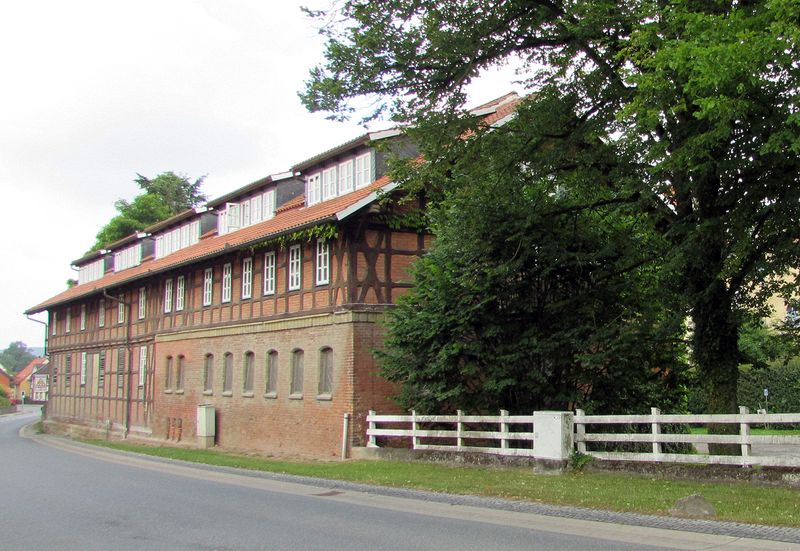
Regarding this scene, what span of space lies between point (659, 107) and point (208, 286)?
68.9 feet

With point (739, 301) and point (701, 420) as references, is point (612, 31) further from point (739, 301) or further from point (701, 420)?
point (701, 420)

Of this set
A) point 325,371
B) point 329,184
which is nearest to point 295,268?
point 329,184

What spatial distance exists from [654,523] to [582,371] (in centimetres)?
755

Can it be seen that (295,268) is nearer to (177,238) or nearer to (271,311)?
(271,311)

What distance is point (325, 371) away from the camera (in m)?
21.6

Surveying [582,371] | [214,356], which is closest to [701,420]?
[582,371]

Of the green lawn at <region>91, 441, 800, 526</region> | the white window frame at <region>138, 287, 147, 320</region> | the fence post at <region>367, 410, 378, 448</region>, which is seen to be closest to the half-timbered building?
the white window frame at <region>138, 287, 147, 320</region>

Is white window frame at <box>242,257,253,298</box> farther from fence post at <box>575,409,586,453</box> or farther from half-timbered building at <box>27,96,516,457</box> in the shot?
fence post at <box>575,409,586,453</box>

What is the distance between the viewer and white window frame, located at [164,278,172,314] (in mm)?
32094

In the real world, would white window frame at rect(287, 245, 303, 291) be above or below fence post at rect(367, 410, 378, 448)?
above

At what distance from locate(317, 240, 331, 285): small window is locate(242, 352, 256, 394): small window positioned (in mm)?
4913

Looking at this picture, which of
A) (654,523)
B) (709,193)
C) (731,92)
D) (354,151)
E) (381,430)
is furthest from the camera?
(354,151)

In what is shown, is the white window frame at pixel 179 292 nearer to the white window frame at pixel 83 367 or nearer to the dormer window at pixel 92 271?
the white window frame at pixel 83 367

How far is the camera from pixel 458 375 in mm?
17672
